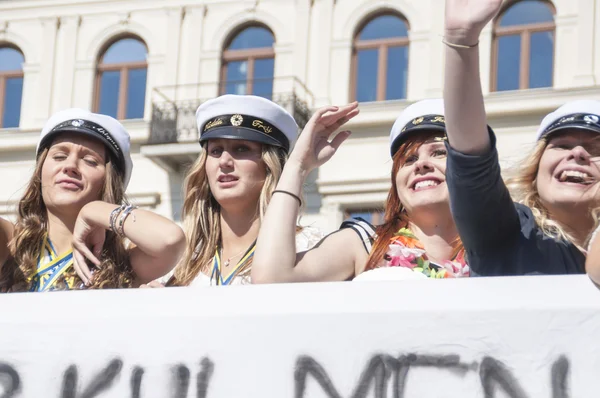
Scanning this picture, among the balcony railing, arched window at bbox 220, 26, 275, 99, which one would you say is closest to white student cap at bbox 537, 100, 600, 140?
the balcony railing

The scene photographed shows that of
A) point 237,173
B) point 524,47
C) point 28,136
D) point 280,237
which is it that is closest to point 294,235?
point 280,237

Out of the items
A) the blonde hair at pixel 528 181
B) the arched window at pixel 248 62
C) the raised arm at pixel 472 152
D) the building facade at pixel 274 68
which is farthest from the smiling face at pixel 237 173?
the arched window at pixel 248 62

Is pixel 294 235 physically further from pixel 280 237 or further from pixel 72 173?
pixel 72 173

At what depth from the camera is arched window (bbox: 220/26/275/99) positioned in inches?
734

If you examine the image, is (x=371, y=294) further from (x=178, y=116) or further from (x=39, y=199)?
(x=178, y=116)

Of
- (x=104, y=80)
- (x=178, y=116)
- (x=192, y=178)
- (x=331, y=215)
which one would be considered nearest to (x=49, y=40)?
(x=104, y=80)

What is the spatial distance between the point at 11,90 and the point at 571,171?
18.0 m

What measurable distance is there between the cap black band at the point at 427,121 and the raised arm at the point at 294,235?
0.17m

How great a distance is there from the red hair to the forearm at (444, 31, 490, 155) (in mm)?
823

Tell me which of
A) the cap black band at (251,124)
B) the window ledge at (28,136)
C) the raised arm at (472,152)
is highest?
the window ledge at (28,136)

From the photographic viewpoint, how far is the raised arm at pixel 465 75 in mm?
2197

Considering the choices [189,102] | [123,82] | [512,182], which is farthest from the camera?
[123,82]

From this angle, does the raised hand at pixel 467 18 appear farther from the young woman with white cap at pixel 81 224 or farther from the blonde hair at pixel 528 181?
the young woman with white cap at pixel 81 224

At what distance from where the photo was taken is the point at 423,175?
3.14 meters
